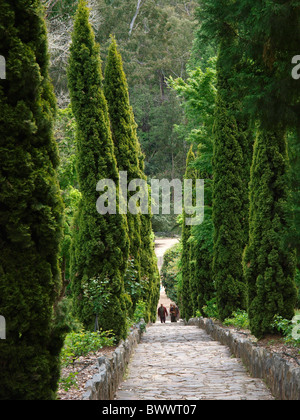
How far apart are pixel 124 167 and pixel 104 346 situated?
6.29 meters

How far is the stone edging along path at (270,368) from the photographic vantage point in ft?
18.1

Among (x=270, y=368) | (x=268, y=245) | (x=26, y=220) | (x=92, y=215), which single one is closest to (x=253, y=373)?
(x=270, y=368)

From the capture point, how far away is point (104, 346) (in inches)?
356

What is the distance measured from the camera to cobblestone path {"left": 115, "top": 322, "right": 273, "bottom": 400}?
651cm

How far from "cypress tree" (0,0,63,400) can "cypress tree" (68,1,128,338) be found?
488 cm

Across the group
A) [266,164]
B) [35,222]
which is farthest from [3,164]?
[266,164]

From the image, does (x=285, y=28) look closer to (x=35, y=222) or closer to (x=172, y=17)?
(x=35, y=222)

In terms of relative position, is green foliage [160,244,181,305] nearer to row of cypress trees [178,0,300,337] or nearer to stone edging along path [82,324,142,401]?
row of cypress trees [178,0,300,337]

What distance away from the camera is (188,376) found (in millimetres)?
7871

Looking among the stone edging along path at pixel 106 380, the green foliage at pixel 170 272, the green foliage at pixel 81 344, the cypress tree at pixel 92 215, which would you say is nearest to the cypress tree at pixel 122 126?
the cypress tree at pixel 92 215

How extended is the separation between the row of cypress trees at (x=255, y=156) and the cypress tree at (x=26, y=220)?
2.66 m

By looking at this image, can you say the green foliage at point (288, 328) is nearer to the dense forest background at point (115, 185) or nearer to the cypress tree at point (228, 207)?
the dense forest background at point (115, 185)

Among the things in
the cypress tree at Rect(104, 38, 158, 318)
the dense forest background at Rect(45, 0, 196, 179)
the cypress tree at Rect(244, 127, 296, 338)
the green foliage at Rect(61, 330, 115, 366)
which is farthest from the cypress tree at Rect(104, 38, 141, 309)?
the dense forest background at Rect(45, 0, 196, 179)

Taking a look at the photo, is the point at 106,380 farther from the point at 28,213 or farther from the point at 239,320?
the point at 239,320
